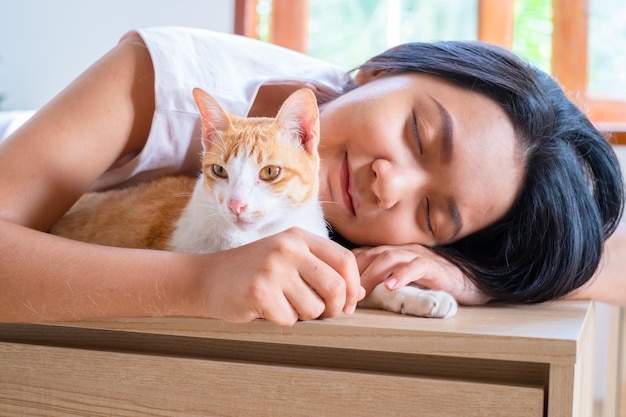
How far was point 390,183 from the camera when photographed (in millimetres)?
970

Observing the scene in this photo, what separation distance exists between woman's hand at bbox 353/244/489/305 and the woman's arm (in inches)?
5.4

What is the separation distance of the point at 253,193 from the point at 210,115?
0.15m

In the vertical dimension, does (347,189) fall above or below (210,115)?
below

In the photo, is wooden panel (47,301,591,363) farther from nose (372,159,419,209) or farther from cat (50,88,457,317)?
nose (372,159,419,209)

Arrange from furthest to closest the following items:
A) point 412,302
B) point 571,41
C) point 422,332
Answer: point 571,41
point 412,302
point 422,332

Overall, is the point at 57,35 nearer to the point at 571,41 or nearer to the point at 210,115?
the point at 571,41

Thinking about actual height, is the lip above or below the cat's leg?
above

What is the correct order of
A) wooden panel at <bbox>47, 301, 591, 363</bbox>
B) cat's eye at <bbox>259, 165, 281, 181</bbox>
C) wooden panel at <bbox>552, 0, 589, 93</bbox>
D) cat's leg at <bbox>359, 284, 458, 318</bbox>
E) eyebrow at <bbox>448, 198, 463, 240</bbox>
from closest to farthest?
1. wooden panel at <bbox>47, 301, 591, 363</bbox>
2. cat's leg at <bbox>359, 284, 458, 318</bbox>
3. cat's eye at <bbox>259, 165, 281, 181</bbox>
4. eyebrow at <bbox>448, 198, 463, 240</bbox>
5. wooden panel at <bbox>552, 0, 589, 93</bbox>

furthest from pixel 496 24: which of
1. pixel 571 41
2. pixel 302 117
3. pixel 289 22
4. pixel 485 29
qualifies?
pixel 302 117

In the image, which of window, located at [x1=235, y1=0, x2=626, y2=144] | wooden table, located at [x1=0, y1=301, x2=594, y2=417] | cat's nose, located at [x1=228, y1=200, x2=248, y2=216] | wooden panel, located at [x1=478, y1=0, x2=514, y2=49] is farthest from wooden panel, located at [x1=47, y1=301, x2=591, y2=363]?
wooden panel, located at [x1=478, y1=0, x2=514, y2=49]

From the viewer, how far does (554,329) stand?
714mm

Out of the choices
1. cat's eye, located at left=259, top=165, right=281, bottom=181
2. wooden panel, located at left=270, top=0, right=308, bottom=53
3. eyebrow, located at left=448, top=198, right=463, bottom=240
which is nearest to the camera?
cat's eye, located at left=259, top=165, right=281, bottom=181

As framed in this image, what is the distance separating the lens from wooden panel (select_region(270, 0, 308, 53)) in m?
2.55

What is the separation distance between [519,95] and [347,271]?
477 millimetres
